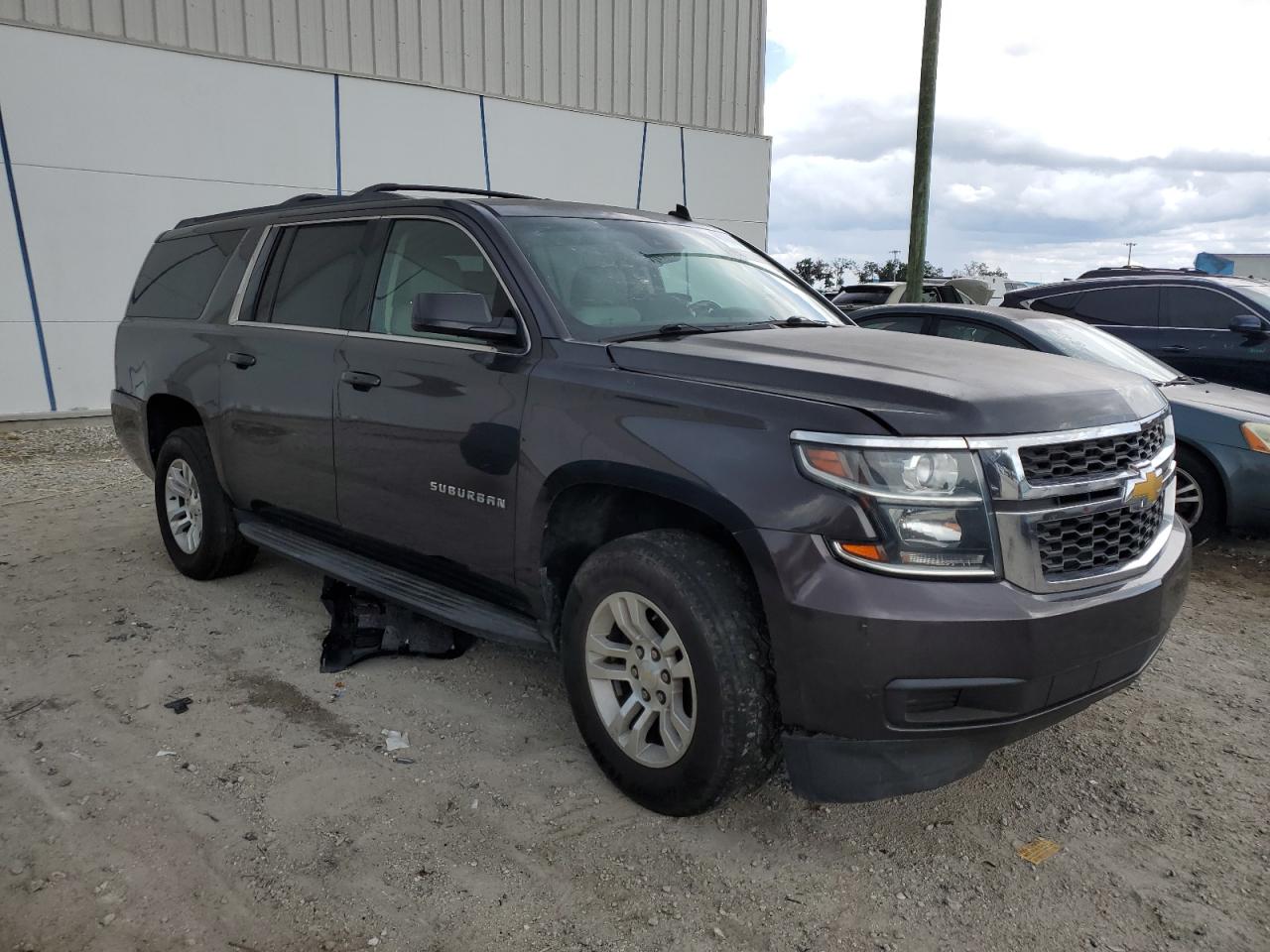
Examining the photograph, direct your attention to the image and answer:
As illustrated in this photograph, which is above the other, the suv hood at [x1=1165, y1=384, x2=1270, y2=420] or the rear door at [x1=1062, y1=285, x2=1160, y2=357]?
the rear door at [x1=1062, y1=285, x2=1160, y2=357]

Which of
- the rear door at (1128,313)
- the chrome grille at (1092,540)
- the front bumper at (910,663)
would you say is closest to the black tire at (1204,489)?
the rear door at (1128,313)

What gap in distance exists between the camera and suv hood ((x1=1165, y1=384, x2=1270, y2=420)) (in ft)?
19.5

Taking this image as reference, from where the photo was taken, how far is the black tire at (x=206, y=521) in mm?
4891

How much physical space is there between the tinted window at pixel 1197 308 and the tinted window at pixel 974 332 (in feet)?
10.0

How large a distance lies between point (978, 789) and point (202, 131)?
442 inches

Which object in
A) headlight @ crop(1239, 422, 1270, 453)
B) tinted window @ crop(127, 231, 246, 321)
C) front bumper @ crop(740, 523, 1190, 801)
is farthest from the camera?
headlight @ crop(1239, 422, 1270, 453)

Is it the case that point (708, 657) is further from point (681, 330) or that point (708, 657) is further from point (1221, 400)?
point (1221, 400)

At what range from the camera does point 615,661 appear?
2.98 metres

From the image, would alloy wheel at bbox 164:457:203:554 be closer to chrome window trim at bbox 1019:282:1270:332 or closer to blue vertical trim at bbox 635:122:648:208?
chrome window trim at bbox 1019:282:1270:332

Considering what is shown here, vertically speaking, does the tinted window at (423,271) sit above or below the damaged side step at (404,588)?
above

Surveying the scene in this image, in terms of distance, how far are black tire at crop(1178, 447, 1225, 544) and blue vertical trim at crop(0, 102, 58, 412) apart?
36.0ft

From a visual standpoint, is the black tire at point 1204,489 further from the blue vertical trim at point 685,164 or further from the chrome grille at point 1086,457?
the blue vertical trim at point 685,164

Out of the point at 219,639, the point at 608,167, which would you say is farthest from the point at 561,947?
the point at 608,167

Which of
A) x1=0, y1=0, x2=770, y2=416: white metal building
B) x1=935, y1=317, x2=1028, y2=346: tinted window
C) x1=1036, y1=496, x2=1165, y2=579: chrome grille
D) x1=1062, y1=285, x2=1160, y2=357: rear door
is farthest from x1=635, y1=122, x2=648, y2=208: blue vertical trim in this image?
x1=1036, y1=496, x2=1165, y2=579: chrome grille
